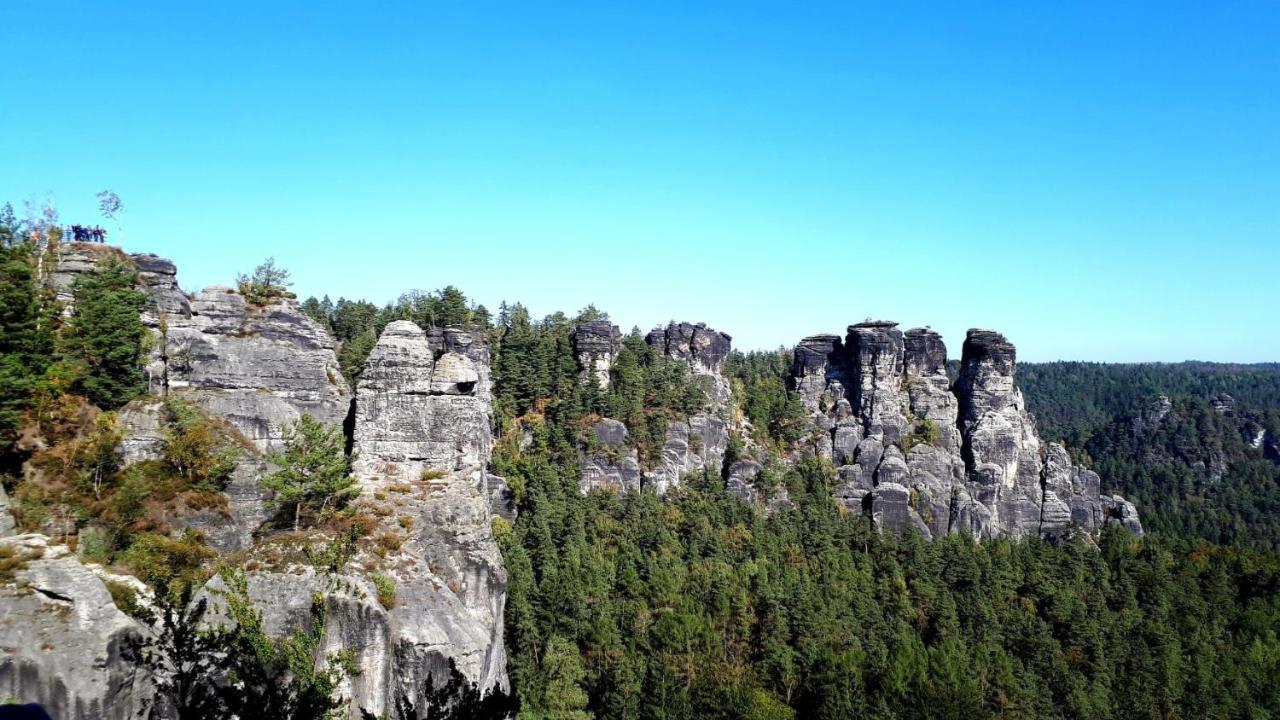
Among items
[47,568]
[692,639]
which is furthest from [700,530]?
[47,568]

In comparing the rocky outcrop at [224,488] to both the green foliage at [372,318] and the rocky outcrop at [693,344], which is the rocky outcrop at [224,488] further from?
the rocky outcrop at [693,344]

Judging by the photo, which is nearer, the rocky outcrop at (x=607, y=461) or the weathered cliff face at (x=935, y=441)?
the rocky outcrop at (x=607, y=461)

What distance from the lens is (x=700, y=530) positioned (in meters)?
64.6

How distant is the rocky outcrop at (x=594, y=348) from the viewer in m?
77.4

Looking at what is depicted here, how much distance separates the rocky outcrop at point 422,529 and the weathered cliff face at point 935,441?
54.1 meters

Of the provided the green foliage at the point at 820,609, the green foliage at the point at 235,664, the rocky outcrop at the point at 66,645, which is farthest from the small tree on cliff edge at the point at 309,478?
the green foliage at the point at 820,609

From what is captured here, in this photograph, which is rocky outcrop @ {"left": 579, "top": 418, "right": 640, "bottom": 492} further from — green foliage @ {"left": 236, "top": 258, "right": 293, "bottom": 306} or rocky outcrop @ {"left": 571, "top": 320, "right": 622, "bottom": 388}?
green foliage @ {"left": 236, "top": 258, "right": 293, "bottom": 306}

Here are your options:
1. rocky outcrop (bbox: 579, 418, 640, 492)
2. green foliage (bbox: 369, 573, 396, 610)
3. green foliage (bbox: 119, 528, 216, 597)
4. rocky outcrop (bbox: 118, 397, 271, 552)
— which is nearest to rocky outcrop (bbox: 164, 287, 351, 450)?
rocky outcrop (bbox: 118, 397, 271, 552)

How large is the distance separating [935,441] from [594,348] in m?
42.1

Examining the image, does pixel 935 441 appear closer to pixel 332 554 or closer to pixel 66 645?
pixel 332 554

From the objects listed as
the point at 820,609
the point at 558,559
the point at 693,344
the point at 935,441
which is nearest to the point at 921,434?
the point at 935,441

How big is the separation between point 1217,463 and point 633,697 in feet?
527

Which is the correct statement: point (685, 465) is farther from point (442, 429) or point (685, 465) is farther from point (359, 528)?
point (359, 528)

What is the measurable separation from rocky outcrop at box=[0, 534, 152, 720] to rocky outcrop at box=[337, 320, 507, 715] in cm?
522
